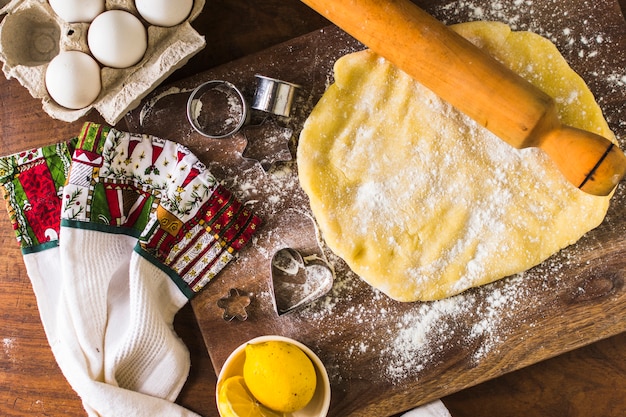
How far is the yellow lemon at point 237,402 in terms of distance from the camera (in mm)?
1193

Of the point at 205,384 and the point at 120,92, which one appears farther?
the point at 205,384

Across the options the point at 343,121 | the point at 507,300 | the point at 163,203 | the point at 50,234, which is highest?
the point at 343,121

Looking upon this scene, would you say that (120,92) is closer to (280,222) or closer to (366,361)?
(280,222)

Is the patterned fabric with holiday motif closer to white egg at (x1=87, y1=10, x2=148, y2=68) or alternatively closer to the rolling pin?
white egg at (x1=87, y1=10, x2=148, y2=68)

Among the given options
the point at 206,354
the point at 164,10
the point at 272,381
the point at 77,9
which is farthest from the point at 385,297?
the point at 77,9

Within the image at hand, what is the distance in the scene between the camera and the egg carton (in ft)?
4.13

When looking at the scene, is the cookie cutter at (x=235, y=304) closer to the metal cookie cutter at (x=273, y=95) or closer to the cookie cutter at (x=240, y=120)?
the cookie cutter at (x=240, y=120)

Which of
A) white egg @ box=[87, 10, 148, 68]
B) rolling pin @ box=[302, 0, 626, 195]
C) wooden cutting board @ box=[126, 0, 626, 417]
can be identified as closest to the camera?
rolling pin @ box=[302, 0, 626, 195]

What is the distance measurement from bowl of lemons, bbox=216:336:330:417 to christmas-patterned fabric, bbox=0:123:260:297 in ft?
0.70

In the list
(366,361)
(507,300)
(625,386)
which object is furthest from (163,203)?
(625,386)

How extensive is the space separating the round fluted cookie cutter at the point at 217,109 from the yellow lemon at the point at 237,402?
0.54 m

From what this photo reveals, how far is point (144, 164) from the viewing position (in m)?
1.36

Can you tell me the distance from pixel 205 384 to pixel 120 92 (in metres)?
0.69

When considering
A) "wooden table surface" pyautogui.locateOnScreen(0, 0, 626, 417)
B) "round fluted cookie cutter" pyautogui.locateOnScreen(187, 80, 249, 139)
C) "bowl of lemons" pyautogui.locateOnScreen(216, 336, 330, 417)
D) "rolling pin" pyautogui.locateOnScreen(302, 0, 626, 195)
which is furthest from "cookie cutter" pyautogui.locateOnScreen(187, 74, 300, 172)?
"bowl of lemons" pyautogui.locateOnScreen(216, 336, 330, 417)
